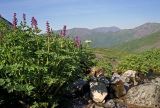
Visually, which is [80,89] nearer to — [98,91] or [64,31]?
[98,91]

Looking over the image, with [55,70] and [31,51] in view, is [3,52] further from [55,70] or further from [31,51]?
[55,70]

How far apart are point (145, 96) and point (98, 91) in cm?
328

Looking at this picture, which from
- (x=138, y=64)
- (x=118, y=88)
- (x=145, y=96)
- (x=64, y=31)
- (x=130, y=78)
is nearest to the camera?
(x=64, y=31)

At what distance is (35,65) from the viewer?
14.8 meters

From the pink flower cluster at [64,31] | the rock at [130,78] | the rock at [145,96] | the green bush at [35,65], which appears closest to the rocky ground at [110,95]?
the rock at [145,96]

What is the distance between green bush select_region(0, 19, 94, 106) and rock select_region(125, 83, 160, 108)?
18.4 ft

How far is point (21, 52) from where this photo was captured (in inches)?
578

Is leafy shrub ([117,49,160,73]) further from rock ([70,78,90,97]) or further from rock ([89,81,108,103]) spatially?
rock ([89,81,108,103])

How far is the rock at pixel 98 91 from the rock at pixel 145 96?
221cm

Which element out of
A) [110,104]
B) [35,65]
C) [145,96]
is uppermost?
[35,65]

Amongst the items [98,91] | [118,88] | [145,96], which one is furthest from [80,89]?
[145,96]

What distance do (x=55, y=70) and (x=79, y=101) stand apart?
5.17 m

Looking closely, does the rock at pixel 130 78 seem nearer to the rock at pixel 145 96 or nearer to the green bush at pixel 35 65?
the rock at pixel 145 96

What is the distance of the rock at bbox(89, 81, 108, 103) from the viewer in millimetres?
20594
